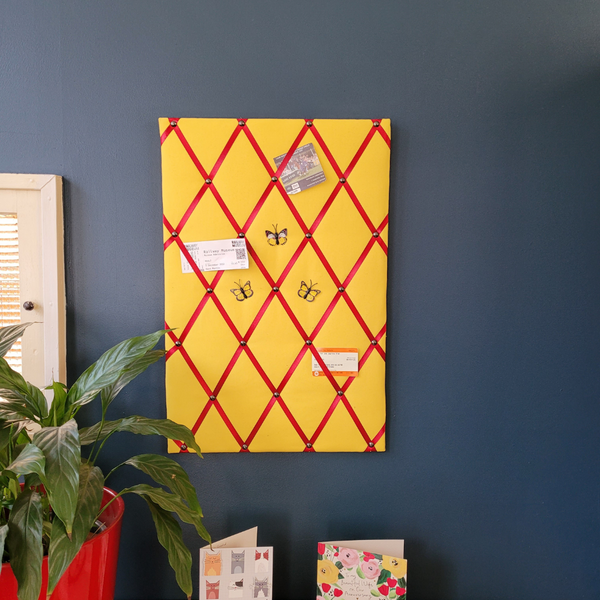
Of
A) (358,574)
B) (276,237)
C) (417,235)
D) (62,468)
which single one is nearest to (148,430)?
(62,468)

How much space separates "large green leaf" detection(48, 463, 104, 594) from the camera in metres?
0.80

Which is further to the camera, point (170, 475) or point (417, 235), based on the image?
point (417, 235)

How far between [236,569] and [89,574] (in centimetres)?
40

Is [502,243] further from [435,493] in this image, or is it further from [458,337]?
[435,493]

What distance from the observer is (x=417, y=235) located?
4.28ft

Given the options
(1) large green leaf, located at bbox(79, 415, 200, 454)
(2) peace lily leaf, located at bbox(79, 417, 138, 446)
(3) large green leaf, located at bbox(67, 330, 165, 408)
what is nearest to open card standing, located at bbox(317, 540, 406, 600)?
(1) large green leaf, located at bbox(79, 415, 200, 454)

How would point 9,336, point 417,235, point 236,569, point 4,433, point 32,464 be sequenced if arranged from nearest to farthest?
point 32,464 < point 4,433 < point 9,336 < point 236,569 < point 417,235

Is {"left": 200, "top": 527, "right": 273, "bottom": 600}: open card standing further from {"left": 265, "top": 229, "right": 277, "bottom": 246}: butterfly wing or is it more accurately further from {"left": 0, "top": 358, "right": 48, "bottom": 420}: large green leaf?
{"left": 265, "top": 229, "right": 277, "bottom": 246}: butterfly wing

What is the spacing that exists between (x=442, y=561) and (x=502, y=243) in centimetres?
99

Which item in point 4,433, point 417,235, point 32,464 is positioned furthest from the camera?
point 417,235

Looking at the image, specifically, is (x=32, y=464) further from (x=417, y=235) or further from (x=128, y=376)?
(x=417, y=235)

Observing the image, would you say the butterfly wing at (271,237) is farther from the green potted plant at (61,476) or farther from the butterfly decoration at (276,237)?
the green potted plant at (61,476)

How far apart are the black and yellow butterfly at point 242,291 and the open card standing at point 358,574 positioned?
0.71 metres

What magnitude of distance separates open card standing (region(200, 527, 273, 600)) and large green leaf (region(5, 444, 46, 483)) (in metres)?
0.58
